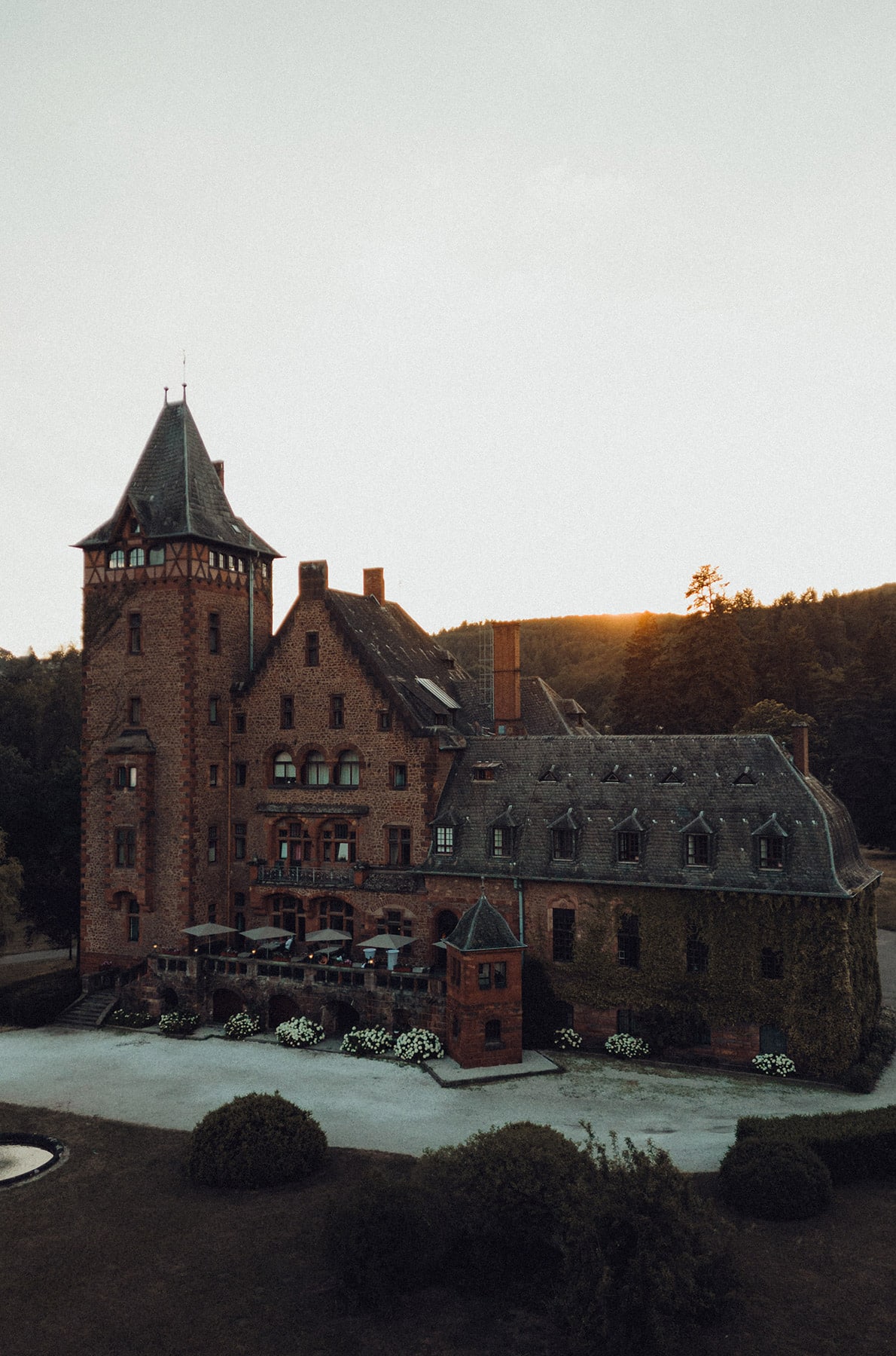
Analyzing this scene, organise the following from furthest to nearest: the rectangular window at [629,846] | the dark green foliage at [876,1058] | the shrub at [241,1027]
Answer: the shrub at [241,1027] < the rectangular window at [629,846] < the dark green foliage at [876,1058]

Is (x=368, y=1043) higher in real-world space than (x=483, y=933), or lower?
lower

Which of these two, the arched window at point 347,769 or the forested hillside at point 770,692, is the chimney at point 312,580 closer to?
the arched window at point 347,769

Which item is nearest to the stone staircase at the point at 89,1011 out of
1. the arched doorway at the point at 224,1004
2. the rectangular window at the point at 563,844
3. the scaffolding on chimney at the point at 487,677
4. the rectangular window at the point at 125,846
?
the arched doorway at the point at 224,1004

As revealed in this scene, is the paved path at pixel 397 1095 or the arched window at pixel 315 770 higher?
the arched window at pixel 315 770

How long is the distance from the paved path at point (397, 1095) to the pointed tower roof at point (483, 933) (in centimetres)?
485

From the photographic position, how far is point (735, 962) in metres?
36.4

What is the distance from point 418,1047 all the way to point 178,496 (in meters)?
28.8

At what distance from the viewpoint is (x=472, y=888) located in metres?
41.8

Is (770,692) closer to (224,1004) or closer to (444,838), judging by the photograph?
(444,838)

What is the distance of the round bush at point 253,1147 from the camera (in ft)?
85.5

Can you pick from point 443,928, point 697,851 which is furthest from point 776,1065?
point 443,928

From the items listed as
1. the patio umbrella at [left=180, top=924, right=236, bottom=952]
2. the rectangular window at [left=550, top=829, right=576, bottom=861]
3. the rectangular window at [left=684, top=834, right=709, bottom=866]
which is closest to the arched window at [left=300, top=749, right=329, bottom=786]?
the patio umbrella at [left=180, top=924, right=236, bottom=952]

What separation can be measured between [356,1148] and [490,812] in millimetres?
17057

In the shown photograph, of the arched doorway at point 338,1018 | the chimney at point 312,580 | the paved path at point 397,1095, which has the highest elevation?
the chimney at point 312,580
